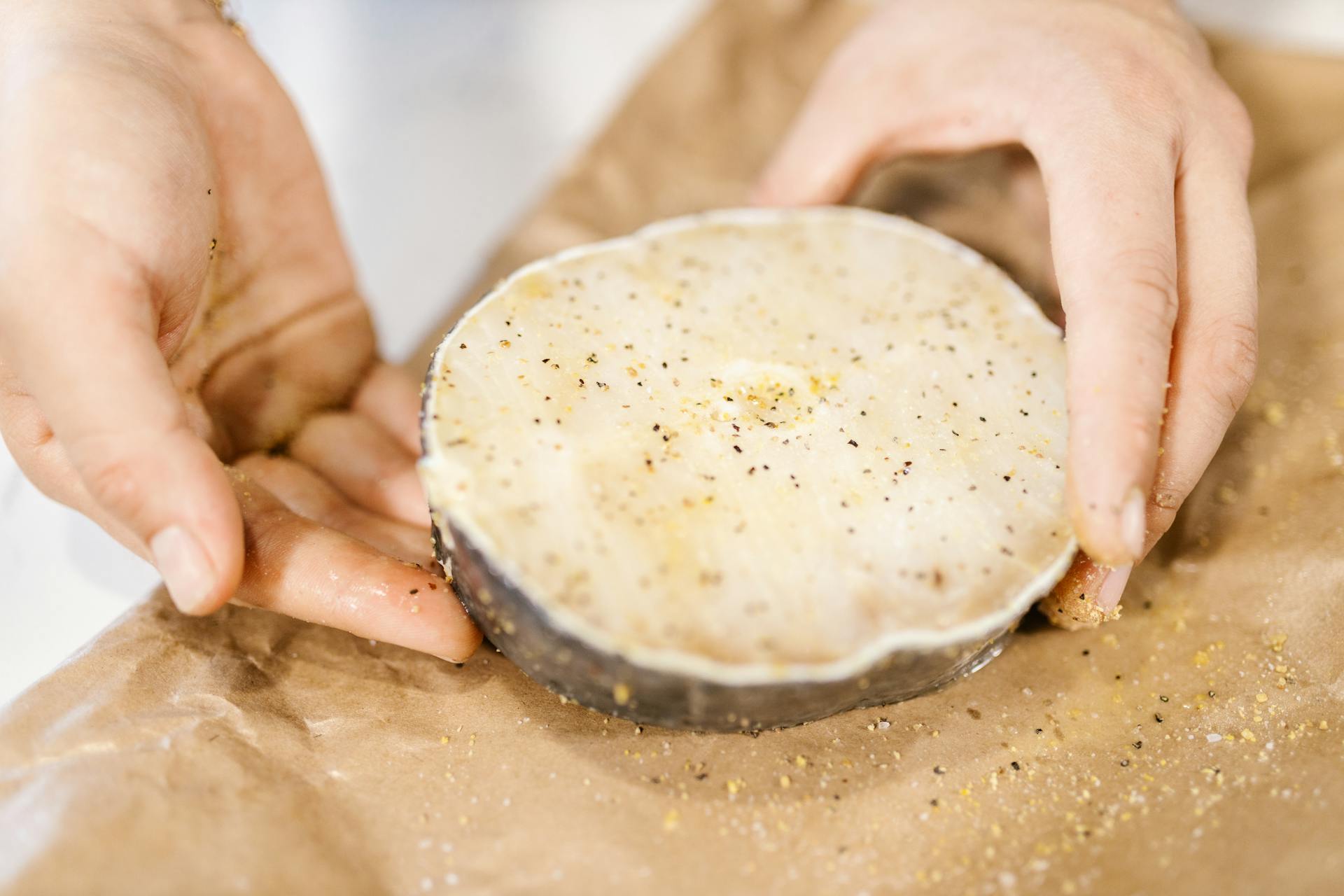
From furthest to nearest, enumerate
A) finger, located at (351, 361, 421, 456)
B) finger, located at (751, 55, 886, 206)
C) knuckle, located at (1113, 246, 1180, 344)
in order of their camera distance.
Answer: finger, located at (751, 55, 886, 206) → finger, located at (351, 361, 421, 456) → knuckle, located at (1113, 246, 1180, 344)

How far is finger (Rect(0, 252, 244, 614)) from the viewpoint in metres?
0.87

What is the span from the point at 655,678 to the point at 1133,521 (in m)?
0.47

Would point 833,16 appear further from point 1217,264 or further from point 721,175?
point 1217,264

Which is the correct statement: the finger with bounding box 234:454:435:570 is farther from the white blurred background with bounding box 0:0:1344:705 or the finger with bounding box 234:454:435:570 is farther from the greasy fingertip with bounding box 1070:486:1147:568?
the greasy fingertip with bounding box 1070:486:1147:568

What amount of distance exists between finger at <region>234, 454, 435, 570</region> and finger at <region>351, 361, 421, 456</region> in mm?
137

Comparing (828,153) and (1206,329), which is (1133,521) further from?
(828,153)

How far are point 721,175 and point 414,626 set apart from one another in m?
1.18

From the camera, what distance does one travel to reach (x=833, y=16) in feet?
6.80

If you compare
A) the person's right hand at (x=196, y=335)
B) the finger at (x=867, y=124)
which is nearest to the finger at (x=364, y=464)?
the person's right hand at (x=196, y=335)

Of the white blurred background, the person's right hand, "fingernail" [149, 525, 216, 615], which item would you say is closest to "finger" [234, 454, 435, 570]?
the person's right hand

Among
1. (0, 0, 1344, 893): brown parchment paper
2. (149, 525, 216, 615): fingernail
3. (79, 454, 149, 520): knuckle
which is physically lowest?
(0, 0, 1344, 893): brown parchment paper

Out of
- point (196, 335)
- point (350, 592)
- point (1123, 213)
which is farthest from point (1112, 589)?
point (196, 335)

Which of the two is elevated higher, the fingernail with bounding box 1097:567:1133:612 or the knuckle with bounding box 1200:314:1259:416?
the knuckle with bounding box 1200:314:1259:416

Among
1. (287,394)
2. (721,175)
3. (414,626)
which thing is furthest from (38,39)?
(721,175)
